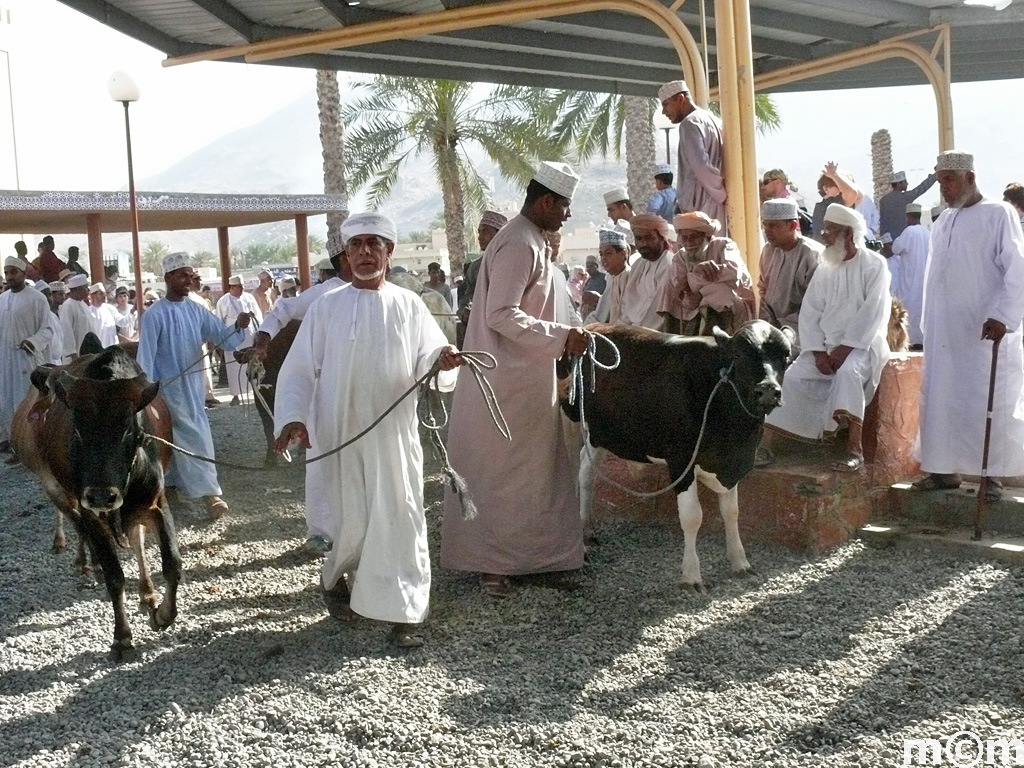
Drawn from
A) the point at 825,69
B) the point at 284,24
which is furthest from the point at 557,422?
the point at 825,69

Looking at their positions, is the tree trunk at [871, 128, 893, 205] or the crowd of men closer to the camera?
the crowd of men

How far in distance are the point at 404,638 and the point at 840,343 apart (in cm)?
343

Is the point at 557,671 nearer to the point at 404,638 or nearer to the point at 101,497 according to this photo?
the point at 404,638

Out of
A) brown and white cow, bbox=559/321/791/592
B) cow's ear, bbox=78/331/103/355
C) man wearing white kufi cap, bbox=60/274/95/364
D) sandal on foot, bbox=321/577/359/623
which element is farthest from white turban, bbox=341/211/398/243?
man wearing white kufi cap, bbox=60/274/95/364

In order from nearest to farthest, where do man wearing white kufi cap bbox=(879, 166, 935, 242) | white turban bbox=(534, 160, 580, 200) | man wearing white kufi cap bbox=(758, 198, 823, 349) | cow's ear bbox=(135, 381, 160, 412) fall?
cow's ear bbox=(135, 381, 160, 412) → white turban bbox=(534, 160, 580, 200) → man wearing white kufi cap bbox=(758, 198, 823, 349) → man wearing white kufi cap bbox=(879, 166, 935, 242)

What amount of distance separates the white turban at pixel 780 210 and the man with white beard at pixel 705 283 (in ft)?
2.06

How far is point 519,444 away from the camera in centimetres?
605

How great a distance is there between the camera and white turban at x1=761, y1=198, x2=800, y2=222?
721 cm

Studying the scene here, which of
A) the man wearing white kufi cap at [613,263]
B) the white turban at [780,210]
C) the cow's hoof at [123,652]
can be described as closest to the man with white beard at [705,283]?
the white turban at [780,210]

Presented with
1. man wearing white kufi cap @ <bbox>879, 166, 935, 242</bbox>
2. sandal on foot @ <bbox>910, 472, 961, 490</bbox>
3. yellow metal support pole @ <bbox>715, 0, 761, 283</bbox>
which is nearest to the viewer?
sandal on foot @ <bbox>910, 472, 961, 490</bbox>

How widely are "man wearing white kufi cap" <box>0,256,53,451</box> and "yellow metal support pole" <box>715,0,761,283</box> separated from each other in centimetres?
792

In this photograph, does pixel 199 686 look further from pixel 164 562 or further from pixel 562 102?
pixel 562 102

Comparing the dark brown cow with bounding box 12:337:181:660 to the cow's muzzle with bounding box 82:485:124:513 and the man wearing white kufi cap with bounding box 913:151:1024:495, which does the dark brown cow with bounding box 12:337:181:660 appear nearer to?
the cow's muzzle with bounding box 82:485:124:513

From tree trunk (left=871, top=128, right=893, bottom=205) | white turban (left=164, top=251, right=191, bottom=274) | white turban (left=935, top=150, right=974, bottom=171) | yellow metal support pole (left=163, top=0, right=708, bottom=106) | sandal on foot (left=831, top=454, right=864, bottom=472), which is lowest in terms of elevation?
sandal on foot (left=831, top=454, right=864, bottom=472)
